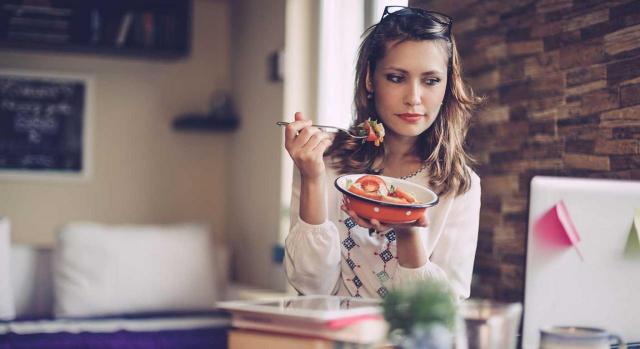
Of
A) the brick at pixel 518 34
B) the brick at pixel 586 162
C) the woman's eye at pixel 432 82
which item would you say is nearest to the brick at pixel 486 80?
the brick at pixel 518 34

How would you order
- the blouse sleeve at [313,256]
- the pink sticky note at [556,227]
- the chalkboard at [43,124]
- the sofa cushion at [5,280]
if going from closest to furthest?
the pink sticky note at [556,227], the blouse sleeve at [313,256], the sofa cushion at [5,280], the chalkboard at [43,124]

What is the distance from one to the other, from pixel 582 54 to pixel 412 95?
935 millimetres

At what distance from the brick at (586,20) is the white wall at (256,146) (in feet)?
5.92

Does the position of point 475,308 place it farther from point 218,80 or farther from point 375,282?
point 218,80

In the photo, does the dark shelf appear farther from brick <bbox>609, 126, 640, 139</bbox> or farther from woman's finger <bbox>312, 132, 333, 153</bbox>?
woman's finger <bbox>312, 132, 333, 153</bbox>

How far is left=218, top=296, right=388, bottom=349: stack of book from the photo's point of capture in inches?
39.4

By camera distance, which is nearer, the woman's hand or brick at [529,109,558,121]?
the woman's hand

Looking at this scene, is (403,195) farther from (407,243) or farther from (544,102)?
(544,102)

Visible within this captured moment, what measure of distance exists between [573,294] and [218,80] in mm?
3787

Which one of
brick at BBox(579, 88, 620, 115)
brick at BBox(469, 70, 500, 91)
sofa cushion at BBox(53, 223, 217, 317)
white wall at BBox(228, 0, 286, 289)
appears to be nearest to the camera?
brick at BBox(579, 88, 620, 115)

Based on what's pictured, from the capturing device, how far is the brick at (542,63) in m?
2.33

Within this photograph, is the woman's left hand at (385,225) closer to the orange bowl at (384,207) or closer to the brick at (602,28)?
the orange bowl at (384,207)

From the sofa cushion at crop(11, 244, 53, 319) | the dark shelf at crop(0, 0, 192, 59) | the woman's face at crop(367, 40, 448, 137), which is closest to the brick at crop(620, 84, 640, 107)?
the woman's face at crop(367, 40, 448, 137)

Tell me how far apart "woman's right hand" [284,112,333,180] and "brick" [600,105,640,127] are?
0.94 meters
